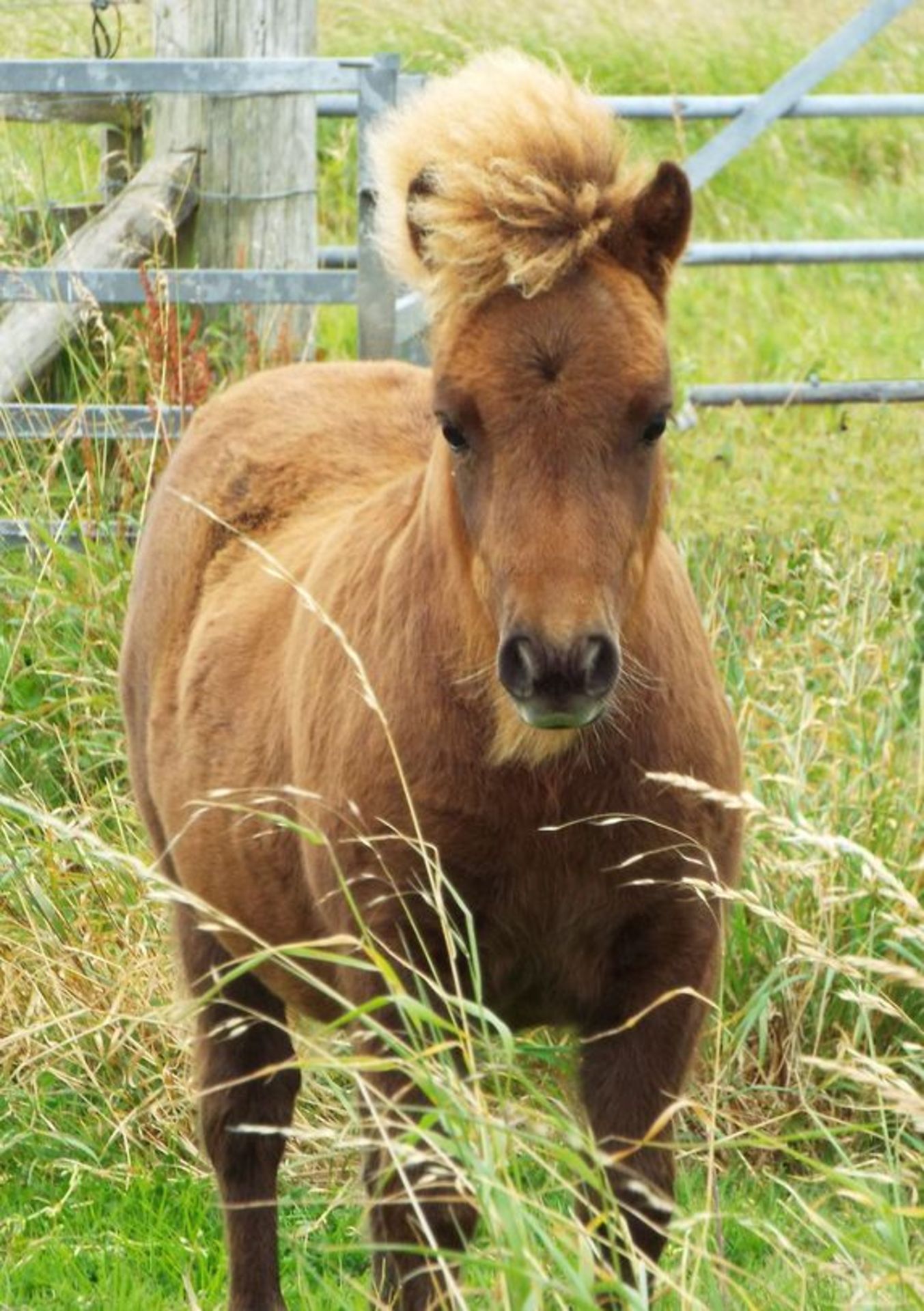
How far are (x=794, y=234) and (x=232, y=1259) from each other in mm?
9184

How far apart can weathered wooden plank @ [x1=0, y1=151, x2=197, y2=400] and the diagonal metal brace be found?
217cm

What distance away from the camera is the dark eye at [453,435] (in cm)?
309

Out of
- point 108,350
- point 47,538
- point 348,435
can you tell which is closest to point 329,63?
point 108,350

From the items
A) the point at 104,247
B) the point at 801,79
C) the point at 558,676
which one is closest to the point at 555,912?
the point at 558,676

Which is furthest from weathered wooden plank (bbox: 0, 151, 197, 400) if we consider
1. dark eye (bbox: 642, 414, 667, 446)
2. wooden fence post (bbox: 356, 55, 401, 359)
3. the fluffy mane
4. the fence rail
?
dark eye (bbox: 642, 414, 667, 446)

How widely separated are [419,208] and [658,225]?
36 centimetres

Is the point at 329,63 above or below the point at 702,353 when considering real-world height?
above

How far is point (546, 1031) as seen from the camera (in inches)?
175

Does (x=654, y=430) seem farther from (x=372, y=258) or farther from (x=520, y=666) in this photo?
(x=372, y=258)

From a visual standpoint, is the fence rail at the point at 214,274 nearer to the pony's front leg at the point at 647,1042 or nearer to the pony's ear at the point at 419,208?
the pony's ear at the point at 419,208

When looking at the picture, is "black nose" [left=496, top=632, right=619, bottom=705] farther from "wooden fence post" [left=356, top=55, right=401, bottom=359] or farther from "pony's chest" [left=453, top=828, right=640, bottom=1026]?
"wooden fence post" [left=356, top=55, right=401, bottom=359]

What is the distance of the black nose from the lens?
2775 mm

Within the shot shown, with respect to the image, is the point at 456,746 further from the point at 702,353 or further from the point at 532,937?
the point at 702,353

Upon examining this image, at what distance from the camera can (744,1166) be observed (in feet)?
→ 14.1
